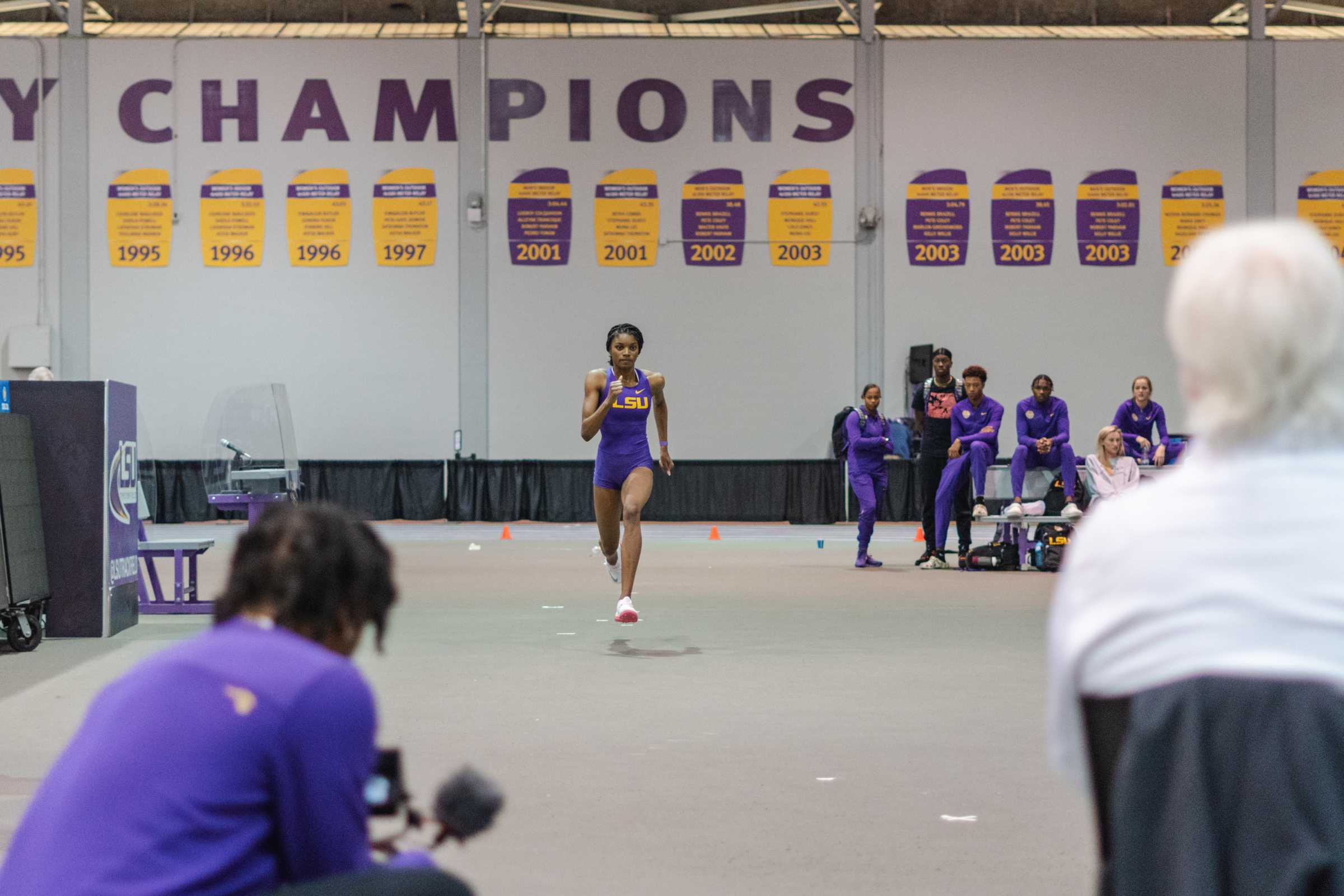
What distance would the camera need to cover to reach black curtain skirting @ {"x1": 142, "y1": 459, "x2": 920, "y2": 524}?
1980 cm

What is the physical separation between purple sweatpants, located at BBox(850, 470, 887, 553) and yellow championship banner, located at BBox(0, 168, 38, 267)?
13354mm

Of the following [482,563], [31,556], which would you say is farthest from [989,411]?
[31,556]

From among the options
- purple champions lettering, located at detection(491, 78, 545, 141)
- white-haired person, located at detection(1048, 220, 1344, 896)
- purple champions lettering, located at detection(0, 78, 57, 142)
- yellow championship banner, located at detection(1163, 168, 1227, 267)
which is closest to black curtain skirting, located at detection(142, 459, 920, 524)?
purple champions lettering, located at detection(491, 78, 545, 141)

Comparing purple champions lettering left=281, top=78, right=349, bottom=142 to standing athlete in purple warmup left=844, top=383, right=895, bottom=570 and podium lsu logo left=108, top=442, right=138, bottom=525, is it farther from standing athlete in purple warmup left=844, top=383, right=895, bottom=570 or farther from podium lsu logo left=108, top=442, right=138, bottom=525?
podium lsu logo left=108, top=442, right=138, bottom=525

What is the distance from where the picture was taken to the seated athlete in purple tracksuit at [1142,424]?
1287cm

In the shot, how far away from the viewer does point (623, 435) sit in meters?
8.12

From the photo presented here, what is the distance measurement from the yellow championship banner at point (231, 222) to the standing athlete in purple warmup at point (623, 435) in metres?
13.1

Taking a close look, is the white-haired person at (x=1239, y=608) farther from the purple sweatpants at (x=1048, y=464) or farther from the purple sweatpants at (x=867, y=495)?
the purple sweatpants at (x=1048, y=464)

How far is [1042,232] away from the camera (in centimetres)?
2014

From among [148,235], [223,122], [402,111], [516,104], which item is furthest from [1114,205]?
[148,235]

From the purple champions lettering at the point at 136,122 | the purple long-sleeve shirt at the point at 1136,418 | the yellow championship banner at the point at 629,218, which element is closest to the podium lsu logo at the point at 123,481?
the purple long-sleeve shirt at the point at 1136,418

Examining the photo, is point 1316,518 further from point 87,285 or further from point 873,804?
point 87,285

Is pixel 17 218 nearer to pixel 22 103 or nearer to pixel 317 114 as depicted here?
pixel 22 103

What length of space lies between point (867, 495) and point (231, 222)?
38.3 feet
